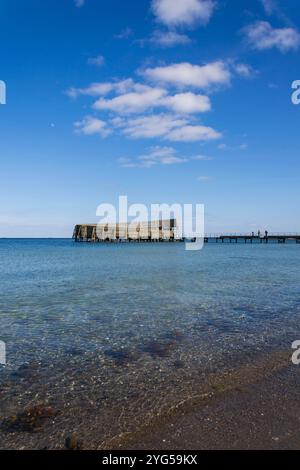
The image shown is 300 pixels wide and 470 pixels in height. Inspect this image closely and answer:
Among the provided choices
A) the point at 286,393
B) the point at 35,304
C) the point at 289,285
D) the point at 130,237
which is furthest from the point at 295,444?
the point at 130,237

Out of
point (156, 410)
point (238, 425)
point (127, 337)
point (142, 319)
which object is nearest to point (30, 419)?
point (156, 410)

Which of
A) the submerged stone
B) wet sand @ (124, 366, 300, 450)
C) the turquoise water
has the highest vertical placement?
wet sand @ (124, 366, 300, 450)

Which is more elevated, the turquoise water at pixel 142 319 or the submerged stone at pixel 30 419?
→ the submerged stone at pixel 30 419

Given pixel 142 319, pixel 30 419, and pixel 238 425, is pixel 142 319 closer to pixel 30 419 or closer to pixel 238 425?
pixel 30 419

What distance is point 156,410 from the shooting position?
20.9ft

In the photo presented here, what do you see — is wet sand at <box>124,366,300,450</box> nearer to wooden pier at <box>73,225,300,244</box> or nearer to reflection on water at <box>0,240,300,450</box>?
reflection on water at <box>0,240,300,450</box>

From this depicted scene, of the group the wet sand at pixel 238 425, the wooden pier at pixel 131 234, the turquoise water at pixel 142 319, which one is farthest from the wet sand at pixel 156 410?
the wooden pier at pixel 131 234

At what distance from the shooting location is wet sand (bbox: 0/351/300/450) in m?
5.30

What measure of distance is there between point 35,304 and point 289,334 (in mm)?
12056

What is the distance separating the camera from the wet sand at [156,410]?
5301 millimetres

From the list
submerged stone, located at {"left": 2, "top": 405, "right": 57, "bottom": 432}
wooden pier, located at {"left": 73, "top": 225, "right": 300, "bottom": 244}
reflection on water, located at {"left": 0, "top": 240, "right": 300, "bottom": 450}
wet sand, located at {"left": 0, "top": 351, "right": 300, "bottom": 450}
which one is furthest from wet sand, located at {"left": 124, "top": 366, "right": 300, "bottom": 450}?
wooden pier, located at {"left": 73, "top": 225, "right": 300, "bottom": 244}

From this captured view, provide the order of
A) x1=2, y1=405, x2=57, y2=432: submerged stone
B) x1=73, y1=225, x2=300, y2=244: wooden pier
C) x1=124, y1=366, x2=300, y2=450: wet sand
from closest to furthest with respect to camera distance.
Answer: x1=124, y1=366, x2=300, y2=450: wet sand
x1=2, y1=405, x2=57, y2=432: submerged stone
x1=73, y1=225, x2=300, y2=244: wooden pier

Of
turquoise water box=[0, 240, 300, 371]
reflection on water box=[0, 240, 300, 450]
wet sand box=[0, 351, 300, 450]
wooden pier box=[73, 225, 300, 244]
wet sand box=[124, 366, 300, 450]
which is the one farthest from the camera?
wooden pier box=[73, 225, 300, 244]

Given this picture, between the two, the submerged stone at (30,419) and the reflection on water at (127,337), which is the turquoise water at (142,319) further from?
the submerged stone at (30,419)
